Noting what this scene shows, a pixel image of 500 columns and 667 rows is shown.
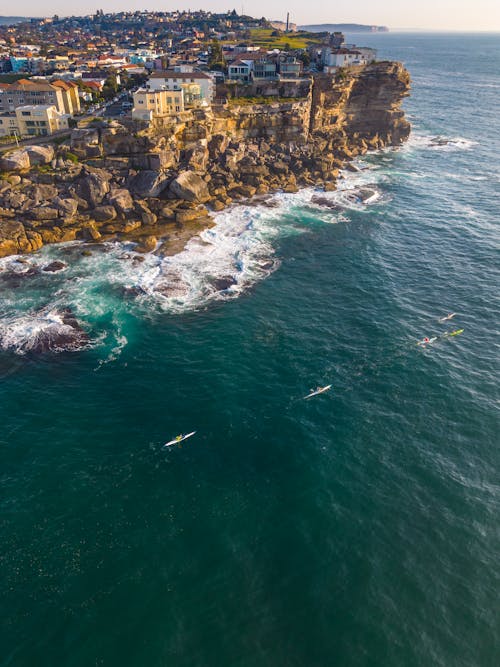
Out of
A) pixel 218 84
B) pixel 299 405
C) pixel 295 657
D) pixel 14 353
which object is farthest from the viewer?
pixel 218 84

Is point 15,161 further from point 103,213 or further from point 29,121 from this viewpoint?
point 29,121

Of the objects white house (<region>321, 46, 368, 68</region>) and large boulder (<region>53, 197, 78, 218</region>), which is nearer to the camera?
large boulder (<region>53, 197, 78, 218</region>)

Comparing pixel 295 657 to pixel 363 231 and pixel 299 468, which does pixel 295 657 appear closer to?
pixel 299 468

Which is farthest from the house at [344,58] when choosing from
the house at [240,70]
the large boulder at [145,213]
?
the large boulder at [145,213]

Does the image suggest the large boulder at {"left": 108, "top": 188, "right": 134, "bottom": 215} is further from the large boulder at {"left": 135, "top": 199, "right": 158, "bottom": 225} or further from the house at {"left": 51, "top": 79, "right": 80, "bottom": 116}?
the house at {"left": 51, "top": 79, "right": 80, "bottom": 116}

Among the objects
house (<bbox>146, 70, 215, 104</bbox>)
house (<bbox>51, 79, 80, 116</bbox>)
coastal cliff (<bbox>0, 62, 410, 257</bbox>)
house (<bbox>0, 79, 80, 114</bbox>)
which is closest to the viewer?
coastal cliff (<bbox>0, 62, 410, 257</bbox>)

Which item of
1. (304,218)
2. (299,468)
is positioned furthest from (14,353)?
(304,218)

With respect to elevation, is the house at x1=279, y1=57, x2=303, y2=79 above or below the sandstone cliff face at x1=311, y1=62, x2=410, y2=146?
above

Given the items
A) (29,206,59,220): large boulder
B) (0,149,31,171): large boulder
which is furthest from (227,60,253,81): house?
(29,206,59,220): large boulder
